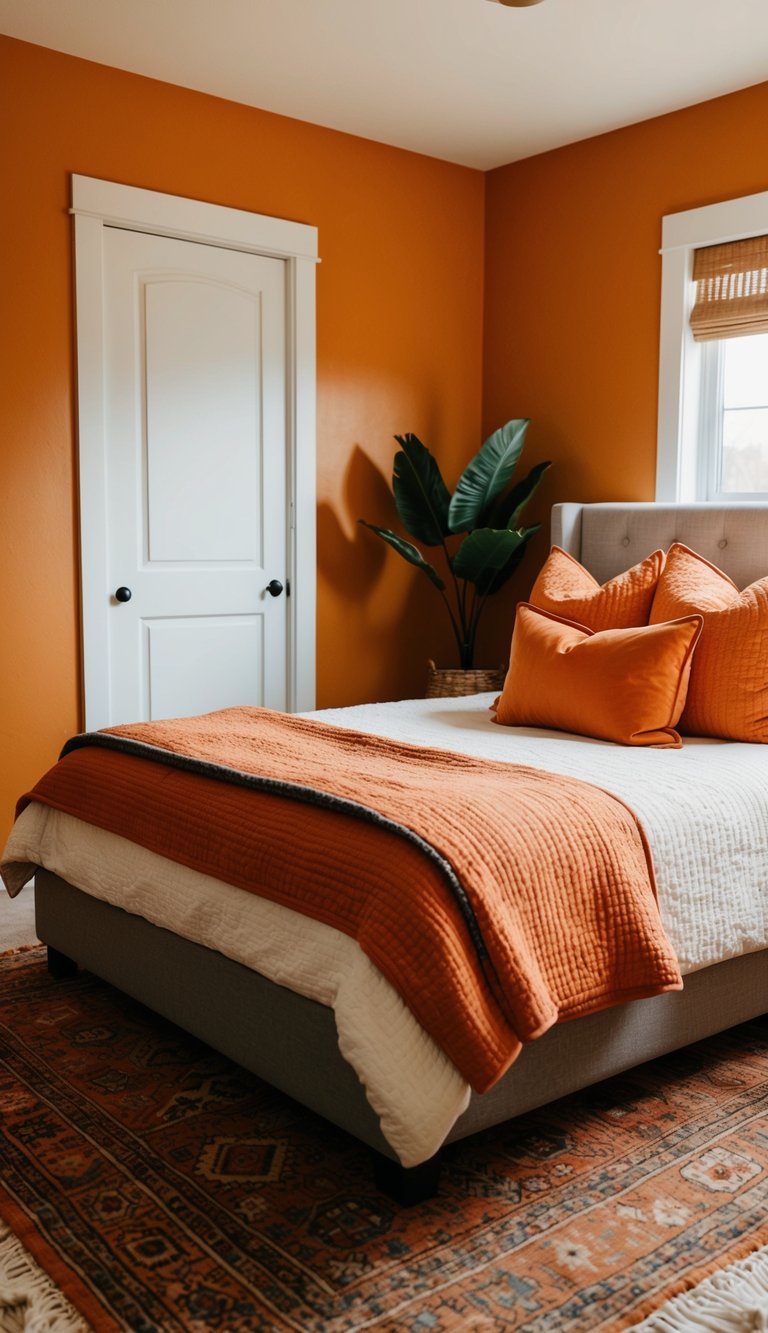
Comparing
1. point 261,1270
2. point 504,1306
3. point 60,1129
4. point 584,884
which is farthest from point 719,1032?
point 60,1129

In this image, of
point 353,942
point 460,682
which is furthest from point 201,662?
point 353,942

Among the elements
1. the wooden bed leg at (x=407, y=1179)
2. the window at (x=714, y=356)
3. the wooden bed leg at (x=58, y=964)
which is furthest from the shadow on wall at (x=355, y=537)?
the wooden bed leg at (x=407, y=1179)

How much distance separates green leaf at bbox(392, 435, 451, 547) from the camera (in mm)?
4359

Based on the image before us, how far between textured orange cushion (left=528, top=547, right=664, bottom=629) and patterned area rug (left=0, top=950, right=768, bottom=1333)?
49.0 inches

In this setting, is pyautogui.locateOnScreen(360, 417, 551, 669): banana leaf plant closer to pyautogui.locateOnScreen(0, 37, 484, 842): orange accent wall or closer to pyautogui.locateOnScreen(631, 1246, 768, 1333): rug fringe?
pyautogui.locateOnScreen(0, 37, 484, 842): orange accent wall

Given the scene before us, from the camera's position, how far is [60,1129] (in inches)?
83.4

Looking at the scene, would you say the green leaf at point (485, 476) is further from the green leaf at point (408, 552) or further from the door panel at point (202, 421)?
the door panel at point (202, 421)

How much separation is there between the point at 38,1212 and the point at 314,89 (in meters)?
3.43

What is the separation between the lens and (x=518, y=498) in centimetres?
441

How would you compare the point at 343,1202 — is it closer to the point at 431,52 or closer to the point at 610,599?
the point at 610,599

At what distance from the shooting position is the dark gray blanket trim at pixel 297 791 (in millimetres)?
1819

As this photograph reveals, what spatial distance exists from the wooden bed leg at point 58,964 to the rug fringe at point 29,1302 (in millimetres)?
1161

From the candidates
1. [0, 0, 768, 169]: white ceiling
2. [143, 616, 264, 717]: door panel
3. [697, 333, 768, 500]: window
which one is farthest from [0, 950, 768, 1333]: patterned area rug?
[0, 0, 768, 169]: white ceiling

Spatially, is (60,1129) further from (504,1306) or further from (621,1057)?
(621,1057)
